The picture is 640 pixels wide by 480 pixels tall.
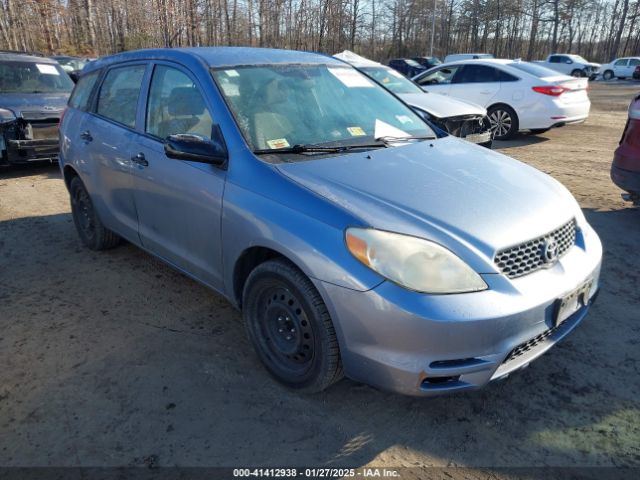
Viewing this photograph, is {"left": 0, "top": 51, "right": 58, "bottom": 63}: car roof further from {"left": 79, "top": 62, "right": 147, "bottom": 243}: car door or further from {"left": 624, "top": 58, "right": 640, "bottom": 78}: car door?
{"left": 624, "top": 58, "right": 640, "bottom": 78}: car door

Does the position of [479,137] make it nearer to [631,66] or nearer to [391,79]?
[391,79]

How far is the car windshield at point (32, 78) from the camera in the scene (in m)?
8.09

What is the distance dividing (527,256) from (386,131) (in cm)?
142

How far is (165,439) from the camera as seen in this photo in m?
2.38

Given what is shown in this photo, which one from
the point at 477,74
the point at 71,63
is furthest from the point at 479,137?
the point at 71,63

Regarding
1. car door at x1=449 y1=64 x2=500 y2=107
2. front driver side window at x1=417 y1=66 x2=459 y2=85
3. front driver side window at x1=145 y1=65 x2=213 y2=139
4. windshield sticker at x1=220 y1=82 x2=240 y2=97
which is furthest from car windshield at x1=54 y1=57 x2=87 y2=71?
windshield sticker at x1=220 y1=82 x2=240 y2=97

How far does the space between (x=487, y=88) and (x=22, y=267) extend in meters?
9.21

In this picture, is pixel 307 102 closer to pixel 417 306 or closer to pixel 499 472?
pixel 417 306

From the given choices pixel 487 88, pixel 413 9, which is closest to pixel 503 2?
pixel 413 9

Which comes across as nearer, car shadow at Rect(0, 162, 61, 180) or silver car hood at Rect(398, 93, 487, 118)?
car shadow at Rect(0, 162, 61, 180)

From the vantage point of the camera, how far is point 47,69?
28.6 feet

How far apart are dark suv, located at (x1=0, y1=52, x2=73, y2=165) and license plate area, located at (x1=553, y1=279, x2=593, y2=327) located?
24.7 feet

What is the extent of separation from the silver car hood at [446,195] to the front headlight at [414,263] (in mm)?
50

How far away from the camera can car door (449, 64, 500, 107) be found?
10.2m
